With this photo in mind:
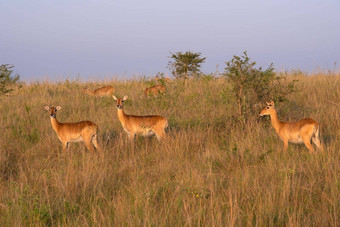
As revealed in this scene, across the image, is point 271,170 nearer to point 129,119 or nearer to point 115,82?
point 129,119

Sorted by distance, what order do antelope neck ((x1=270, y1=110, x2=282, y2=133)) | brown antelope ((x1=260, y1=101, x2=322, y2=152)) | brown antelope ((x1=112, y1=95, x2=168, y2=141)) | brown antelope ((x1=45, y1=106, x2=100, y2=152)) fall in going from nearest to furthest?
brown antelope ((x1=260, y1=101, x2=322, y2=152)) → antelope neck ((x1=270, y1=110, x2=282, y2=133)) → brown antelope ((x1=45, y1=106, x2=100, y2=152)) → brown antelope ((x1=112, y1=95, x2=168, y2=141))

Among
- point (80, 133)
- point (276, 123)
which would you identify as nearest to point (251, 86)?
point (276, 123)

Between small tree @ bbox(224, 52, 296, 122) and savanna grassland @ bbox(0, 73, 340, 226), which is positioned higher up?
small tree @ bbox(224, 52, 296, 122)

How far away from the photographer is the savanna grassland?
12.7ft

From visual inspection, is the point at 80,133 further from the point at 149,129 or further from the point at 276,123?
the point at 276,123

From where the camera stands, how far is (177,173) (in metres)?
5.55

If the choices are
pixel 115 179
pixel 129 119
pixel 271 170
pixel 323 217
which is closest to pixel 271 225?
pixel 323 217

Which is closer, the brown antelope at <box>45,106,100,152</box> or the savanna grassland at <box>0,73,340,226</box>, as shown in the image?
the savanna grassland at <box>0,73,340,226</box>

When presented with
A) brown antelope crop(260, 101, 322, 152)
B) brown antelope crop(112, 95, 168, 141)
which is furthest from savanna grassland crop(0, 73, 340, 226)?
brown antelope crop(112, 95, 168, 141)

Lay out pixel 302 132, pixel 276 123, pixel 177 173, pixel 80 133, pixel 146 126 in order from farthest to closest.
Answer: pixel 146 126, pixel 80 133, pixel 276 123, pixel 302 132, pixel 177 173

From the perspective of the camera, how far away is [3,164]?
6.54 m

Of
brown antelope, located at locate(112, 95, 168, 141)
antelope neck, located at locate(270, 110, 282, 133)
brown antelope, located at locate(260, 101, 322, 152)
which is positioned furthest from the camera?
brown antelope, located at locate(112, 95, 168, 141)

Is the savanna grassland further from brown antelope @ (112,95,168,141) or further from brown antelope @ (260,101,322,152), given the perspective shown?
brown antelope @ (112,95,168,141)

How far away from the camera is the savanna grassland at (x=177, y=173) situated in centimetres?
386
